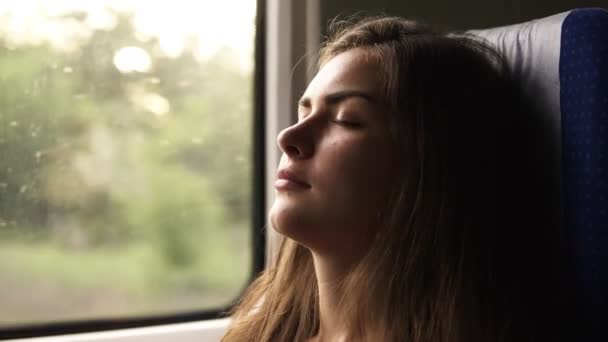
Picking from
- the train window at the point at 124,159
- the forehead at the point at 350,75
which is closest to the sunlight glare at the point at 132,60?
the train window at the point at 124,159

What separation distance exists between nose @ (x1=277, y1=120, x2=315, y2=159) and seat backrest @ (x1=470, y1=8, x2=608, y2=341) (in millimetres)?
355

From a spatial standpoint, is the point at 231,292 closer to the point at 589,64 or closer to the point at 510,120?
the point at 510,120

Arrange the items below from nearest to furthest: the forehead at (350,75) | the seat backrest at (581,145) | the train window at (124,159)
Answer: the seat backrest at (581,145) < the forehead at (350,75) < the train window at (124,159)

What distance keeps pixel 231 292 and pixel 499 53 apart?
2.96ft

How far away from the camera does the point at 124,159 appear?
143 cm

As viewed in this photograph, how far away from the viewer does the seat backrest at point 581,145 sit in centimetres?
85

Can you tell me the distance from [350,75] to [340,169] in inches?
6.1

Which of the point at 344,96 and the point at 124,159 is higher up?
the point at 344,96

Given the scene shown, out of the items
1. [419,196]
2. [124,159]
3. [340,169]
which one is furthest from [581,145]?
[124,159]

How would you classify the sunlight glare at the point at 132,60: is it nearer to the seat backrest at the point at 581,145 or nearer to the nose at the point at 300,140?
the nose at the point at 300,140

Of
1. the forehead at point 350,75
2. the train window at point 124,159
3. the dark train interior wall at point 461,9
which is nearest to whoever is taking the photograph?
the forehead at point 350,75

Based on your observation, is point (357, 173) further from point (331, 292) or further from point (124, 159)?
point (124, 159)

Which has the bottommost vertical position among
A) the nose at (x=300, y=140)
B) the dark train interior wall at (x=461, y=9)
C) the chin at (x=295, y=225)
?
the chin at (x=295, y=225)

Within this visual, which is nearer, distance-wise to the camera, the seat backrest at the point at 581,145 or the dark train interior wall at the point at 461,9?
the seat backrest at the point at 581,145
